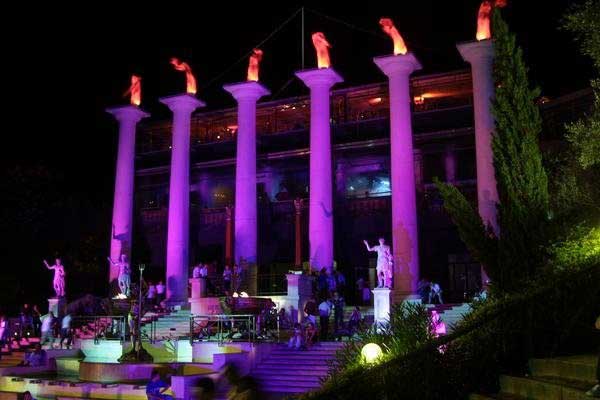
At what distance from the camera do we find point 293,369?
19.2m

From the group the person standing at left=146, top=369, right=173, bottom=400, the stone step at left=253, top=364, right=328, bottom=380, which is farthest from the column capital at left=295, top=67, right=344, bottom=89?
the person standing at left=146, top=369, right=173, bottom=400

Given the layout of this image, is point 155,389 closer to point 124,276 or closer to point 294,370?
Answer: point 294,370

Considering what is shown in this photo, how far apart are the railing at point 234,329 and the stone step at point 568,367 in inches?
485

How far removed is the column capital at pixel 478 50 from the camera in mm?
28078

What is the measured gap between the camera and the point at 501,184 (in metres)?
14.2

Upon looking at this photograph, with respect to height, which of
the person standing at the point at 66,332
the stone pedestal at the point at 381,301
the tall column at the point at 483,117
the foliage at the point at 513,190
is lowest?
the person standing at the point at 66,332

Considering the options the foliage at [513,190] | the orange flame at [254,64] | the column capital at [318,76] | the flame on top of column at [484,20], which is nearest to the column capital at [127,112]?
the orange flame at [254,64]

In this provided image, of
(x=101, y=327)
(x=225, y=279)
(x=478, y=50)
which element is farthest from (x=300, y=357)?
(x=478, y=50)

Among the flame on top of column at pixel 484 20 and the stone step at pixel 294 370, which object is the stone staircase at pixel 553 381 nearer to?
the stone step at pixel 294 370

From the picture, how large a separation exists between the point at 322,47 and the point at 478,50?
7.87 m

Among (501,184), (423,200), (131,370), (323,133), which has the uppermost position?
(323,133)

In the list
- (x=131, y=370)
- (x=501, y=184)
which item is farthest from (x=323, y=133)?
(x=501, y=184)

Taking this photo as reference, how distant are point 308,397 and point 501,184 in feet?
24.1

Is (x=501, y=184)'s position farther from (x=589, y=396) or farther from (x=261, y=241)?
(x=261, y=241)
